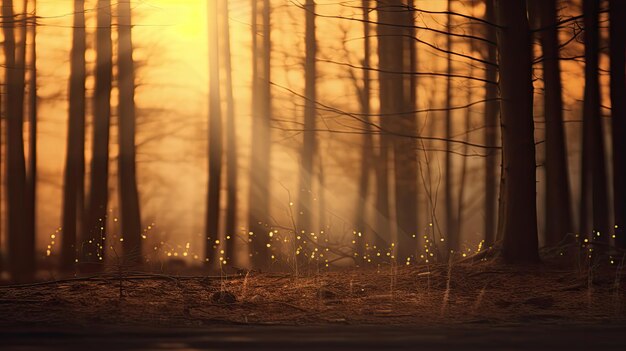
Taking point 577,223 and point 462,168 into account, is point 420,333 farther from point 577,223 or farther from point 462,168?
point 462,168

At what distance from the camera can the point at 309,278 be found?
13.5 meters

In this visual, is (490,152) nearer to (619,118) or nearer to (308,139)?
(308,139)

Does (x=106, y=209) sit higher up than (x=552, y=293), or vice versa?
(x=106, y=209)

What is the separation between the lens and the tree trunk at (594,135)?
1709 cm

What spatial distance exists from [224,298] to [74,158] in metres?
9.26

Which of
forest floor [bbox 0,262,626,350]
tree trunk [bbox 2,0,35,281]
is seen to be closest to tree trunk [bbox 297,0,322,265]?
tree trunk [bbox 2,0,35,281]

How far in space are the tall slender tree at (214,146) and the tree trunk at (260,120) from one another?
157 cm

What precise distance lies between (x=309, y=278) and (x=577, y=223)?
9206mm

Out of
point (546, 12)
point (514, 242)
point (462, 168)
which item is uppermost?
point (546, 12)

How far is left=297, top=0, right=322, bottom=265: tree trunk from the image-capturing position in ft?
72.3

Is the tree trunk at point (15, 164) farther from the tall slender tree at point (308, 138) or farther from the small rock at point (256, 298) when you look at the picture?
the small rock at point (256, 298)

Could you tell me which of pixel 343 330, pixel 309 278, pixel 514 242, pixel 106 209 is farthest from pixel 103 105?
pixel 343 330

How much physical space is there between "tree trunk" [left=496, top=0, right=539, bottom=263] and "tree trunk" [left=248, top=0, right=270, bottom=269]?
8.67 metres

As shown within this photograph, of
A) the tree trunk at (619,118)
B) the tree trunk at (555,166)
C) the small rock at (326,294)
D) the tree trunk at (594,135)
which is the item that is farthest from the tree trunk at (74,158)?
the tree trunk at (619,118)
